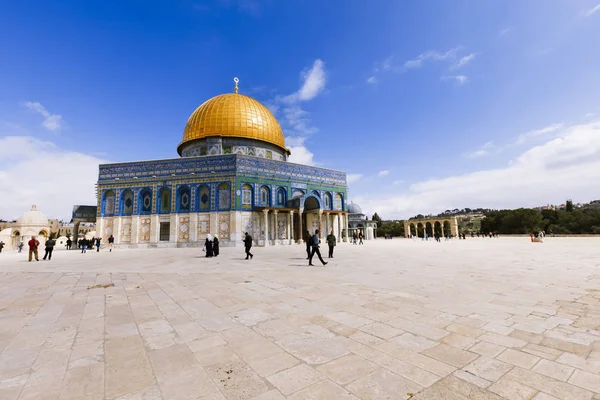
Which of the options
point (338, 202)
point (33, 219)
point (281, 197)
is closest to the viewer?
point (281, 197)

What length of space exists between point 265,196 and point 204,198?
5891 mm

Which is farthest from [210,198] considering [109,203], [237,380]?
[237,380]

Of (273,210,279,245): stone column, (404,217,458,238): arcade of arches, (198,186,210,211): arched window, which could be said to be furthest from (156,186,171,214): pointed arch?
(404,217,458,238): arcade of arches

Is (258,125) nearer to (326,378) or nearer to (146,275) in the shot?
(146,275)

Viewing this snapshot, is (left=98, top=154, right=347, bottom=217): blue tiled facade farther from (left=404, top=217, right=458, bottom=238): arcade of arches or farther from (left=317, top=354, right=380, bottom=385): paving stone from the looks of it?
(left=404, top=217, right=458, bottom=238): arcade of arches

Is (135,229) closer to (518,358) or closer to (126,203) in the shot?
(126,203)

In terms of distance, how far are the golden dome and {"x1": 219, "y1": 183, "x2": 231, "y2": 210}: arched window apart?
6671 millimetres

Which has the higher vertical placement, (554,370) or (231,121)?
(231,121)

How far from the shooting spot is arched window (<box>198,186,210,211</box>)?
27.1 metres

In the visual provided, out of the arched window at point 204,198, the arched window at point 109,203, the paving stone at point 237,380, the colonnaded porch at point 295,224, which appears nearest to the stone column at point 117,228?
the arched window at point 109,203

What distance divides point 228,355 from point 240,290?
10.2ft

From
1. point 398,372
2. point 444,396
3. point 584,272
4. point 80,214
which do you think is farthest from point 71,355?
point 80,214

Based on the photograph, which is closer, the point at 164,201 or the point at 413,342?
the point at 413,342

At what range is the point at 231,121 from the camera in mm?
30797
